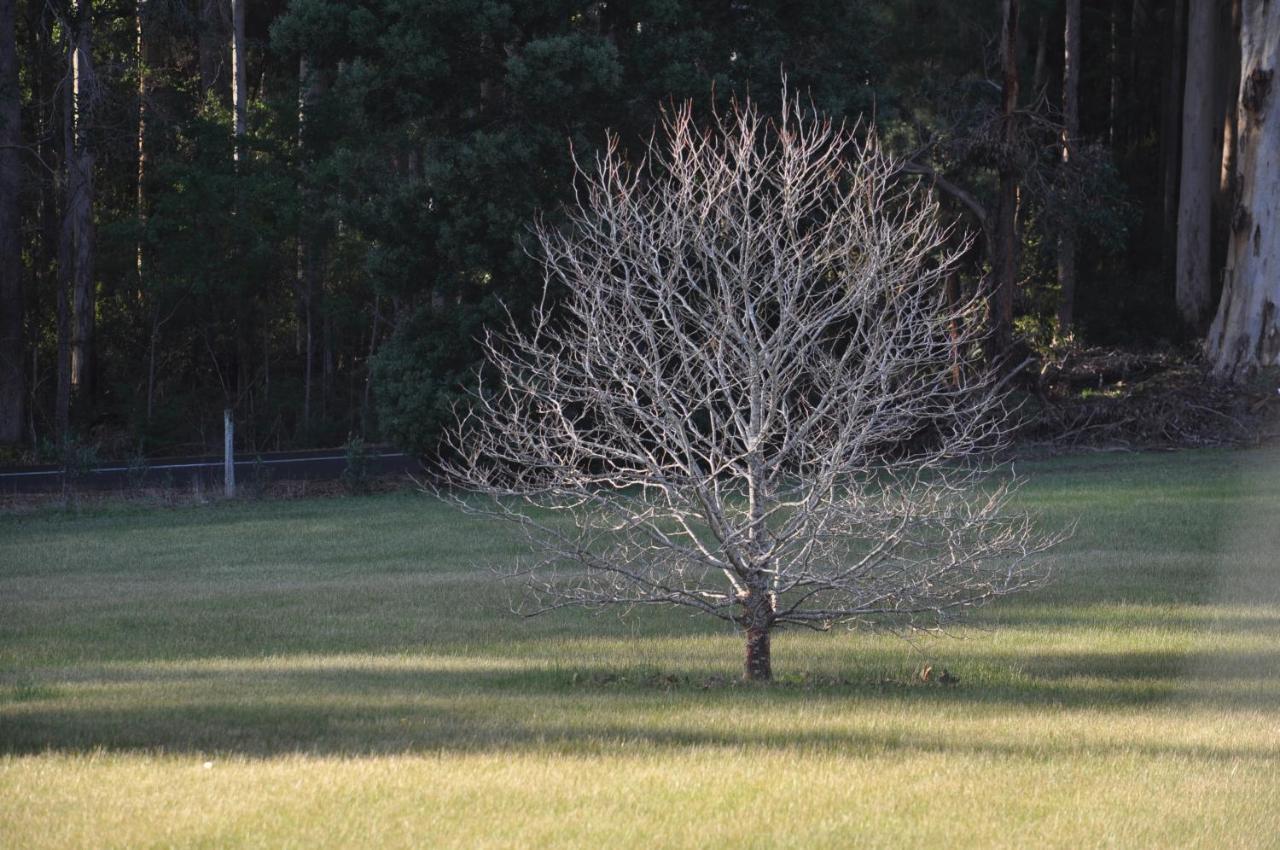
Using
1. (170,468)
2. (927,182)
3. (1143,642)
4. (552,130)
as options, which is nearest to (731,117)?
(552,130)

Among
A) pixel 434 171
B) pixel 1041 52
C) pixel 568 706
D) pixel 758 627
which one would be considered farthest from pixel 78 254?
pixel 568 706

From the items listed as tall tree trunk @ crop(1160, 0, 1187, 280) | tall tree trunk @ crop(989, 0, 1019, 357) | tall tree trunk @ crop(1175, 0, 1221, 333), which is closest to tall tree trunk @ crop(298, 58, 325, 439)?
tall tree trunk @ crop(989, 0, 1019, 357)

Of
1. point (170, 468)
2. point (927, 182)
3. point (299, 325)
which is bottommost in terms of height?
point (170, 468)

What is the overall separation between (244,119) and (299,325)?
265 inches

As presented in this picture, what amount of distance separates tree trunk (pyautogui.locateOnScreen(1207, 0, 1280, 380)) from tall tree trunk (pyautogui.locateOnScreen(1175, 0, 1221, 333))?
22.5ft

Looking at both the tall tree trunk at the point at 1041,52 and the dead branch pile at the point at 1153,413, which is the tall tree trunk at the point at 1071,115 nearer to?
the tall tree trunk at the point at 1041,52

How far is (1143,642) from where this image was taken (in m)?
10.6

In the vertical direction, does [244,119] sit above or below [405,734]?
above

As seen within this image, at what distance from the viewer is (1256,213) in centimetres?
2905

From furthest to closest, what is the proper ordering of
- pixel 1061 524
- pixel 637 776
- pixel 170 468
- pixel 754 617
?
pixel 170 468
pixel 1061 524
pixel 754 617
pixel 637 776

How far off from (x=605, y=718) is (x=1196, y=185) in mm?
32348

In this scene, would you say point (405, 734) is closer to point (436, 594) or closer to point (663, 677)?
point (663, 677)

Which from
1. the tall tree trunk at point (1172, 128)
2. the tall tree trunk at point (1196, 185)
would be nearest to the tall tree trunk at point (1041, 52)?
the tall tree trunk at point (1172, 128)

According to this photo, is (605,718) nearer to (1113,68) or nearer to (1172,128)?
(1172,128)
